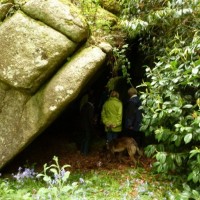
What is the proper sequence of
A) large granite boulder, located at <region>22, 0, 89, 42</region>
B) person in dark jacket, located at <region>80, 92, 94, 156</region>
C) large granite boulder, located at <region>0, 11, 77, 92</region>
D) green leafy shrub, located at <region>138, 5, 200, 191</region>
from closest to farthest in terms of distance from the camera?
green leafy shrub, located at <region>138, 5, 200, 191</region> < large granite boulder, located at <region>0, 11, 77, 92</region> < large granite boulder, located at <region>22, 0, 89, 42</region> < person in dark jacket, located at <region>80, 92, 94, 156</region>

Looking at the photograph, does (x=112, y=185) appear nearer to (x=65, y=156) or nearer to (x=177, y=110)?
(x=177, y=110)

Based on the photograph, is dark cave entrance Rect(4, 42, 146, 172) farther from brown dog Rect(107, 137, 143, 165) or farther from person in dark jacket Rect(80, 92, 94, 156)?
brown dog Rect(107, 137, 143, 165)

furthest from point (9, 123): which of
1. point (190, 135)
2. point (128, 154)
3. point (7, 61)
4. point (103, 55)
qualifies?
point (190, 135)

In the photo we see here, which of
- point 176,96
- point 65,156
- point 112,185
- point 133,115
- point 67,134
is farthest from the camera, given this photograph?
point 67,134

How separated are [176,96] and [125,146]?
2.84 meters

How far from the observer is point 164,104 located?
5766 millimetres

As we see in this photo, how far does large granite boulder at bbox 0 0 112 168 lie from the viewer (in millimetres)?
6492

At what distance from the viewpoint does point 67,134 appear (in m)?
10.8

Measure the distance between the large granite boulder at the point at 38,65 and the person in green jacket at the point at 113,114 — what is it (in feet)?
5.86

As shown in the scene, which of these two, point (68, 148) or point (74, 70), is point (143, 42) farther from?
point (68, 148)

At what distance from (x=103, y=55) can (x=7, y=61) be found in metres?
1.89

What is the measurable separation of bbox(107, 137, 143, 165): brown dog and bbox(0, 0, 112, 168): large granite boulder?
226 centimetres

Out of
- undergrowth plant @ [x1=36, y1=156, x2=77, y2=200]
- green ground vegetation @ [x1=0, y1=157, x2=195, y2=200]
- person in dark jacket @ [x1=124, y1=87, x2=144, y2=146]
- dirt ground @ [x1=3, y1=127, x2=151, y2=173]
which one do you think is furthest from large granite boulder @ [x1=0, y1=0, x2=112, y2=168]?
undergrowth plant @ [x1=36, y1=156, x2=77, y2=200]

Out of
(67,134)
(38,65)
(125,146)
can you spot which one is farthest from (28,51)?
(67,134)
